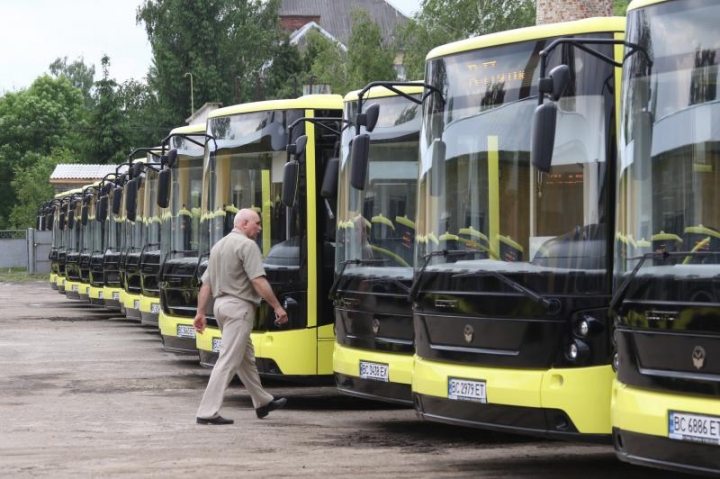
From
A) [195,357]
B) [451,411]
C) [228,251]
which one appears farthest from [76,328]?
[451,411]

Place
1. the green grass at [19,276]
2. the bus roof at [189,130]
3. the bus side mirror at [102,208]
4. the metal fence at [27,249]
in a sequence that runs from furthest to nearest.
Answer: the metal fence at [27,249], the green grass at [19,276], the bus side mirror at [102,208], the bus roof at [189,130]

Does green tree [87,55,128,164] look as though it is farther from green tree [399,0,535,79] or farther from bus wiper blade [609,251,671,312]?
bus wiper blade [609,251,671,312]

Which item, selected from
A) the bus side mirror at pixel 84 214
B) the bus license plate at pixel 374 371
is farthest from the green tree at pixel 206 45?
the bus license plate at pixel 374 371

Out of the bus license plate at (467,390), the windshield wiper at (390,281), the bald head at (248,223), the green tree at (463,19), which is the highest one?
the green tree at (463,19)

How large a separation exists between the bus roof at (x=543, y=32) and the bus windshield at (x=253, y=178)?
4.36 m

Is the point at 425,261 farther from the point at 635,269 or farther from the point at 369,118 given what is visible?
the point at 635,269

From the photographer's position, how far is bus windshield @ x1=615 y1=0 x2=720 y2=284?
827 cm

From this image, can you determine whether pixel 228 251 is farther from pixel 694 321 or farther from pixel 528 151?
pixel 694 321

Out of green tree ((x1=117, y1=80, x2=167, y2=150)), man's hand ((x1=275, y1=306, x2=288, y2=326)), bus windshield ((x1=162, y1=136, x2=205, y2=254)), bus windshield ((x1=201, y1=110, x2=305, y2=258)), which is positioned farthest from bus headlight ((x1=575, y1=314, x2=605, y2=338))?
green tree ((x1=117, y1=80, x2=167, y2=150))

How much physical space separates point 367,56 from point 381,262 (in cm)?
5817

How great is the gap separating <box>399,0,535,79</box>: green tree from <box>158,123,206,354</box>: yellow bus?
44608 millimetres

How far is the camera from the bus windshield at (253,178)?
15.1 m

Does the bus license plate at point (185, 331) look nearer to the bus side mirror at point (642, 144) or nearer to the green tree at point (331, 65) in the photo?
the bus side mirror at point (642, 144)

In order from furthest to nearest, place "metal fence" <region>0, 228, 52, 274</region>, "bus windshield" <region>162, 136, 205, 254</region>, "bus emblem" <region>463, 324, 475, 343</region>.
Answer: "metal fence" <region>0, 228, 52, 274</region>, "bus windshield" <region>162, 136, 205, 254</region>, "bus emblem" <region>463, 324, 475, 343</region>
